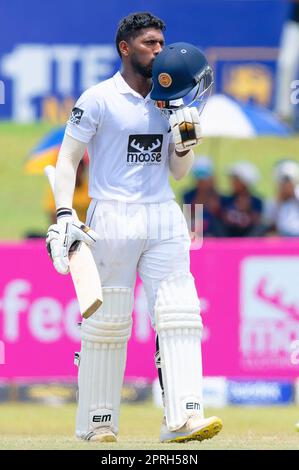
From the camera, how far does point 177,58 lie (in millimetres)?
7801

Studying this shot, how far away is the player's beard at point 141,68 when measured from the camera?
8.09 m

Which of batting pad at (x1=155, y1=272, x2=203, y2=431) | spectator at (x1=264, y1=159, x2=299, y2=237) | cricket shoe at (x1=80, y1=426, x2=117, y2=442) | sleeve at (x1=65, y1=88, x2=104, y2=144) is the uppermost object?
spectator at (x1=264, y1=159, x2=299, y2=237)

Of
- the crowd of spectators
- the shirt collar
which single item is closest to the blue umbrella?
the crowd of spectators

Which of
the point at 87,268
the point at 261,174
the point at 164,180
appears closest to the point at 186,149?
the point at 164,180

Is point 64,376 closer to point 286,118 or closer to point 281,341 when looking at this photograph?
point 281,341

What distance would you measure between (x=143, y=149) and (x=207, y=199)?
693 cm

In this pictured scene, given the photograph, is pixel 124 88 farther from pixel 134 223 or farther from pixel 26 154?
pixel 26 154

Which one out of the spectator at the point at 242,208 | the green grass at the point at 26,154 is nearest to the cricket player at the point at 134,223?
the spectator at the point at 242,208

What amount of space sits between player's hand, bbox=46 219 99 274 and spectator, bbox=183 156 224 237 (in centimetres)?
607

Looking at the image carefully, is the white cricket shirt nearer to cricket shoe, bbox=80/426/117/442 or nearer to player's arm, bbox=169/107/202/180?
player's arm, bbox=169/107/202/180

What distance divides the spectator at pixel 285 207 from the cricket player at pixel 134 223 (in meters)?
6.43

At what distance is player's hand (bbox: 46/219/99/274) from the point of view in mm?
7883

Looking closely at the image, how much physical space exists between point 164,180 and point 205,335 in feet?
15.0

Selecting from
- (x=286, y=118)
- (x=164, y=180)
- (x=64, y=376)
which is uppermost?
(x=286, y=118)
